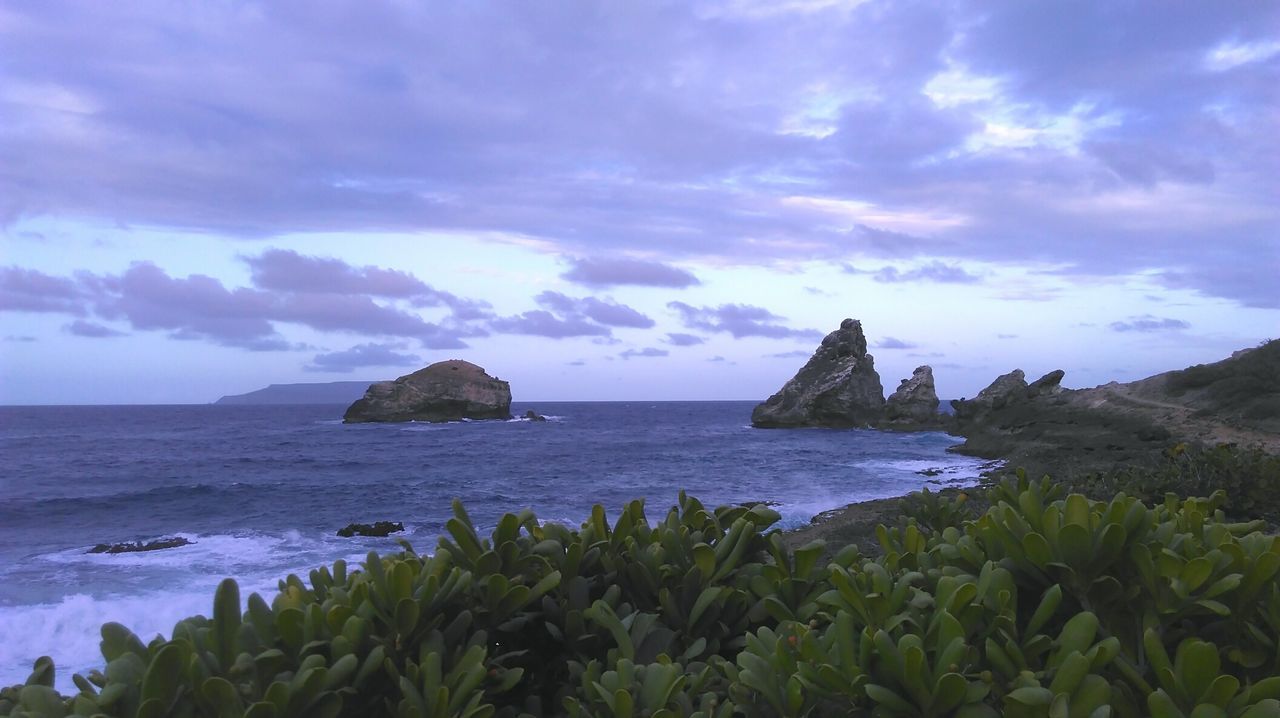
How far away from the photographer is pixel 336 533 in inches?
953

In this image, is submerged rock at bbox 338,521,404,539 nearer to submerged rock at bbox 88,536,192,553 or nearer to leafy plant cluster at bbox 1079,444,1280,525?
submerged rock at bbox 88,536,192,553

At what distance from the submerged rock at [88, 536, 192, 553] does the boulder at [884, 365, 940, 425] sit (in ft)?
206

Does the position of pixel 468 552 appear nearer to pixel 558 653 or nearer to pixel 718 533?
pixel 558 653

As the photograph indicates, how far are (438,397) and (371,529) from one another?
6982 cm

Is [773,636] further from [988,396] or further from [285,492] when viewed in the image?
[988,396]

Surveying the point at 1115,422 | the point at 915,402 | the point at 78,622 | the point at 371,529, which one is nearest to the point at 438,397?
the point at 915,402

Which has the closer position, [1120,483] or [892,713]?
[892,713]

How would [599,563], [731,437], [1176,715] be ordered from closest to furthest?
[1176,715] → [599,563] → [731,437]

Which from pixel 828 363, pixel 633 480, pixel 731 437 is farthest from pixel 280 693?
pixel 828 363

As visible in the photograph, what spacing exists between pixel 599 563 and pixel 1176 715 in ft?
6.27

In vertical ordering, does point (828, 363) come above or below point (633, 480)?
above

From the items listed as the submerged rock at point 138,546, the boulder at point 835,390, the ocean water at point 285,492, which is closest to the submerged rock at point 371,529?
the ocean water at point 285,492

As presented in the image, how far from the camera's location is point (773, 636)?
8.21ft

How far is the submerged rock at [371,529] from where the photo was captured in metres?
23.5
